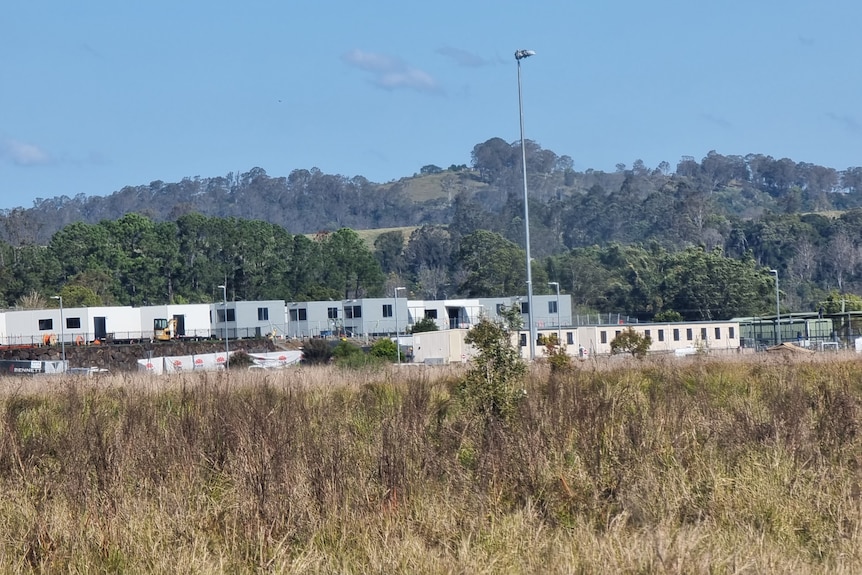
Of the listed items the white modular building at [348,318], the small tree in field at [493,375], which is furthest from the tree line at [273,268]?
the small tree in field at [493,375]

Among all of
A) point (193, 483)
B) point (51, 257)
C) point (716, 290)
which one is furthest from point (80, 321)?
point (193, 483)

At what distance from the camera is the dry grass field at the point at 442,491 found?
26.1ft

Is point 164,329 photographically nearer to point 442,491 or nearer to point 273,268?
point 273,268

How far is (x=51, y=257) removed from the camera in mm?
102438

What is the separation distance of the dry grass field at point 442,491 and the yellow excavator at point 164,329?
205 ft

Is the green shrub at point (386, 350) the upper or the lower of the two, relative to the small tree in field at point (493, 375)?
lower

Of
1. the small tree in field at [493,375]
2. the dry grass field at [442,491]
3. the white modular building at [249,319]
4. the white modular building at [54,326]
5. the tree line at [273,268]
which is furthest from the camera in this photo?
the tree line at [273,268]

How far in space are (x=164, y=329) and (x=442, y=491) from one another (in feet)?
225

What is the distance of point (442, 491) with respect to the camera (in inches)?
368

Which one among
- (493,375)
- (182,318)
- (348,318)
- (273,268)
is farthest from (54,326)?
(493,375)

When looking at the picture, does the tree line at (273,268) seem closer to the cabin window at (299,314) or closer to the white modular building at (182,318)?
the cabin window at (299,314)

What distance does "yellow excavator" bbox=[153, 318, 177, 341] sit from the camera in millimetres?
74081

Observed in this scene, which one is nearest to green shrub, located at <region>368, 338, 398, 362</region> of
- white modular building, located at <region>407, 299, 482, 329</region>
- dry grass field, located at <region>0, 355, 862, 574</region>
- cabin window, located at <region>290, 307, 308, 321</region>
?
cabin window, located at <region>290, 307, 308, 321</region>

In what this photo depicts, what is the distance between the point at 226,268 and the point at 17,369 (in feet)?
212
